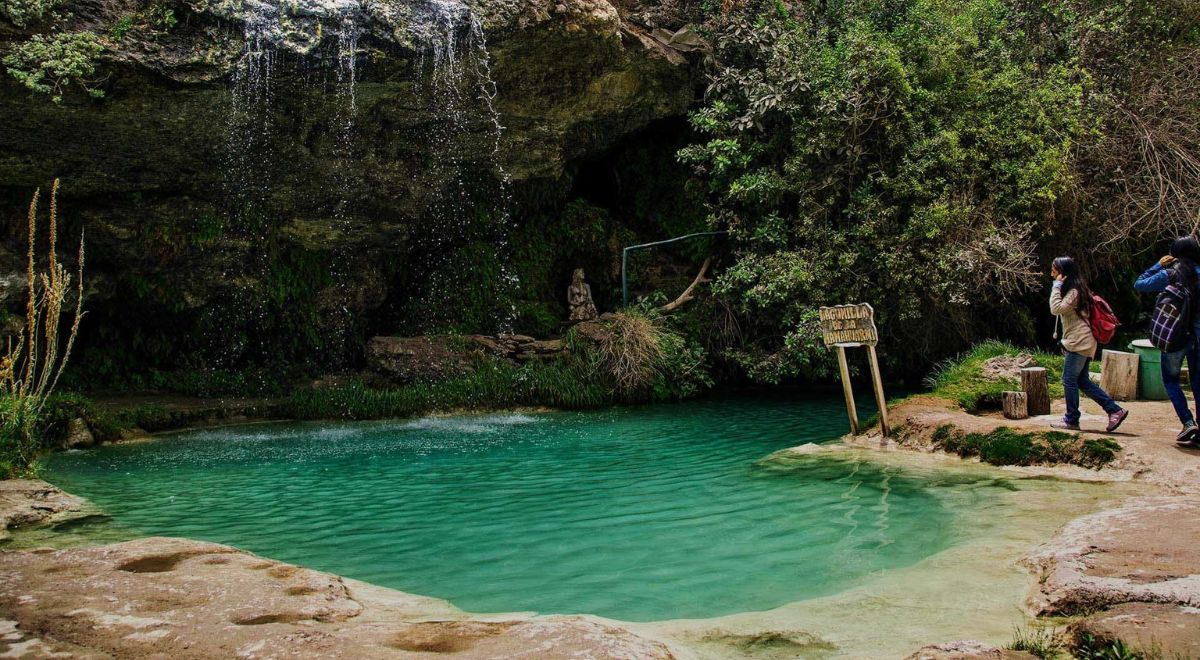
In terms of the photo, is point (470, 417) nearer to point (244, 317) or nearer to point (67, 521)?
point (244, 317)

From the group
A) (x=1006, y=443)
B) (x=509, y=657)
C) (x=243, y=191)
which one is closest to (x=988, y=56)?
(x=1006, y=443)

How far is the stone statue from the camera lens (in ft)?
51.6

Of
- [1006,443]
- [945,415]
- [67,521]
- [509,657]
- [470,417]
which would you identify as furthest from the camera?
[470,417]

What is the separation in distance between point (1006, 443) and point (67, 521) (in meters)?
7.86

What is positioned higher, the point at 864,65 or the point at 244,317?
the point at 864,65

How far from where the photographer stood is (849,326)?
984 centimetres

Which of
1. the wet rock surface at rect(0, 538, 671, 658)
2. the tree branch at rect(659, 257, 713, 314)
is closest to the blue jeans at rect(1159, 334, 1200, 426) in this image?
the wet rock surface at rect(0, 538, 671, 658)

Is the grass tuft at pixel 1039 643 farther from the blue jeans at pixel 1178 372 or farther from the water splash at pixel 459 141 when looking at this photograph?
the water splash at pixel 459 141

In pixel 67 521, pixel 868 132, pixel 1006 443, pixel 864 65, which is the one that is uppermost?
pixel 864 65

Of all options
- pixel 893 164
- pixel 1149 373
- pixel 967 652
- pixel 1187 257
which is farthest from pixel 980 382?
pixel 967 652

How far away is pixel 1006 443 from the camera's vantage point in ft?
26.3

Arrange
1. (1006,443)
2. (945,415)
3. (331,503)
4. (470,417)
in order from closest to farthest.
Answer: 1. (331,503)
2. (1006,443)
3. (945,415)
4. (470,417)

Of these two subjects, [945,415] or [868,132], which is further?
[868,132]

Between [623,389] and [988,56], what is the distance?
8.03 m
